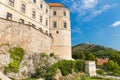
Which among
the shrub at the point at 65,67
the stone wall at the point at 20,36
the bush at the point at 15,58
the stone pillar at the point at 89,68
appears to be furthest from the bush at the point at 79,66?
the bush at the point at 15,58

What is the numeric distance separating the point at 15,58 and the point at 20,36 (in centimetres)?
386

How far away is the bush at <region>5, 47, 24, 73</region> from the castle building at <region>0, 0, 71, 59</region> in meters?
7.73

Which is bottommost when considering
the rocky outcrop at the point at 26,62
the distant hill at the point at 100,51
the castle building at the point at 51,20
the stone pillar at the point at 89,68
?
the stone pillar at the point at 89,68

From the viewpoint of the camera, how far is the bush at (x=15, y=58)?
64.3 ft

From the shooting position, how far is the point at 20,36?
22797 mm

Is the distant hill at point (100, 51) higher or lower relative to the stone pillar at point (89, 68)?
higher

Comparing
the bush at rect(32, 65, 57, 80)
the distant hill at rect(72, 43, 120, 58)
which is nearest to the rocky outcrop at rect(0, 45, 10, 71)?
the bush at rect(32, 65, 57, 80)

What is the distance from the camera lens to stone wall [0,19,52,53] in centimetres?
2145

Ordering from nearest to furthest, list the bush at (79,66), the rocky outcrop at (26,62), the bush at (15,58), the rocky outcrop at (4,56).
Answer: the rocky outcrop at (4,56)
the rocky outcrop at (26,62)
the bush at (15,58)
the bush at (79,66)

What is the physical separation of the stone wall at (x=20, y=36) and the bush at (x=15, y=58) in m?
0.96

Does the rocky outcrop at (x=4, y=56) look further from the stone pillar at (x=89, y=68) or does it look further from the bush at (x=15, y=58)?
the stone pillar at (x=89, y=68)

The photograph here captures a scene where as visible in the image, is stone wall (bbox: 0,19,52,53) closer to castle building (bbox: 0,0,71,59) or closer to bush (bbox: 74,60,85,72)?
castle building (bbox: 0,0,71,59)

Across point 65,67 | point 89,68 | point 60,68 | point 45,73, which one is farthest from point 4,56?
point 89,68

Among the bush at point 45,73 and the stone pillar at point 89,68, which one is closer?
the bush at point 45,73
